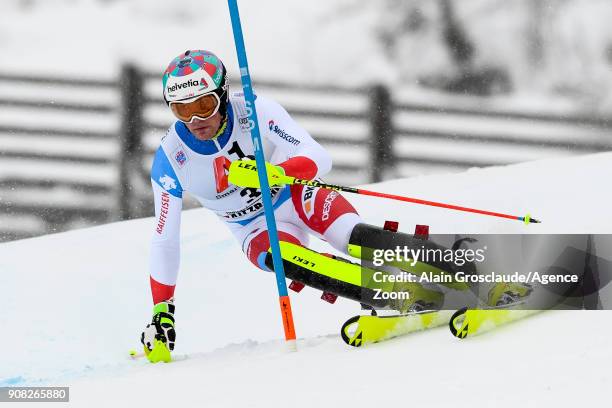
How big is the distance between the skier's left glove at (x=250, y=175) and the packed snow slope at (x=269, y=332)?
0.69 m

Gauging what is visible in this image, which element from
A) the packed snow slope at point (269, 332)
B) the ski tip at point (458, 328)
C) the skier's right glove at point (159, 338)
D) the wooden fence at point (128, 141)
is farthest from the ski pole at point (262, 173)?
the wooden fence at point (128, 141)

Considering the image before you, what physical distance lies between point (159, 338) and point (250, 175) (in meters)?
0.88

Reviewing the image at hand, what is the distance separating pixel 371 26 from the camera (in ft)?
68.9

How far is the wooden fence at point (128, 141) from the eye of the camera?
32.8 feet

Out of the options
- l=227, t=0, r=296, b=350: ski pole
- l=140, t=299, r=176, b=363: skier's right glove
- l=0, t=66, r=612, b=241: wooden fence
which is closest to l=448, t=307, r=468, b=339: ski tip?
l=227, t=0, r=296, b=350: ski pole

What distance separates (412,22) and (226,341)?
13622 mm

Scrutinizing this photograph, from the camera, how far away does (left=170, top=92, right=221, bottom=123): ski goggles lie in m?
4.93

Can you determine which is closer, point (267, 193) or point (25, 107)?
point (267, 193)

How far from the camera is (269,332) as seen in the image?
642 centimetres

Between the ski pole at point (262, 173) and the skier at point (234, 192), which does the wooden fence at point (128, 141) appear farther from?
the ski pole at point (262, 173)

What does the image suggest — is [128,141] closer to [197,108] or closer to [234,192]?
[234,192]

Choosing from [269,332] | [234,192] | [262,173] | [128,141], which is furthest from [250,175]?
[128,141]

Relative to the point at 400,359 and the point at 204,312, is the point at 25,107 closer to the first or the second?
the point at 204,312

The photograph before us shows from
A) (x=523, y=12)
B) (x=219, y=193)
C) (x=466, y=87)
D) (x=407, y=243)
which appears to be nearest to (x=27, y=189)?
(x=219, y=193)
